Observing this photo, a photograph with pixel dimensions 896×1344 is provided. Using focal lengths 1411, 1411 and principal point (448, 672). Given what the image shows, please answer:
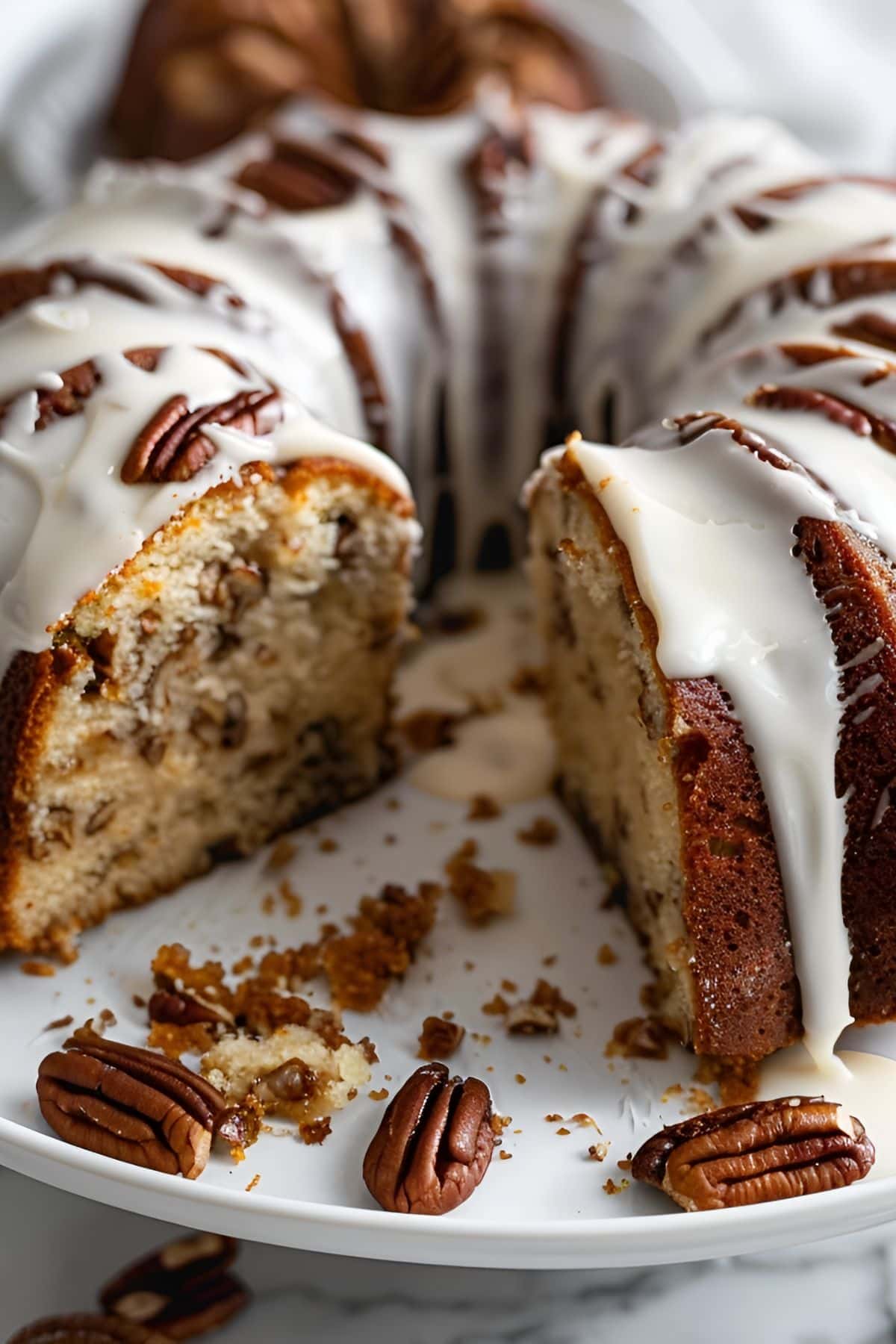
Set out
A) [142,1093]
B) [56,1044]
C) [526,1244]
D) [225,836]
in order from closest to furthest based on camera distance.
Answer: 1. [526,1244]
2. [142,1093]
3. [56,1044]
4. [225,836]

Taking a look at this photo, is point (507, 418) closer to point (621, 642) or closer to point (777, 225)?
point (777, 225)

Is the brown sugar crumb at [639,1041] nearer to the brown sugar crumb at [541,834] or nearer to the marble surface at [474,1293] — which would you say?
the marble surface at [474,1293]

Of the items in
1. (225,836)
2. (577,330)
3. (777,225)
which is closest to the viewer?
(225,836)

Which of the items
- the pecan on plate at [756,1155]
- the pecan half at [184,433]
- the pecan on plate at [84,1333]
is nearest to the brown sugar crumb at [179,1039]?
the pecan on plate at [84,1333]

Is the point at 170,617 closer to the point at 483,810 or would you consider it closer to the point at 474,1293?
the point at 483,810

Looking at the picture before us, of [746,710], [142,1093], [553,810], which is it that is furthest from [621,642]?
[142,1093]

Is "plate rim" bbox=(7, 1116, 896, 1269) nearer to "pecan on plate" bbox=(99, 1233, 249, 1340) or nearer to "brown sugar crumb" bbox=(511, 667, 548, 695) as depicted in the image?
"pecan on plate" bbox=(99, 1233, 249, 1340)

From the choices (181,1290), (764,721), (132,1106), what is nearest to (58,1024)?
(132,1106)
